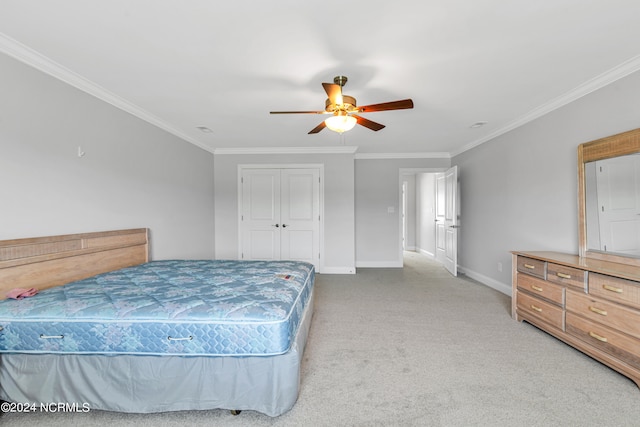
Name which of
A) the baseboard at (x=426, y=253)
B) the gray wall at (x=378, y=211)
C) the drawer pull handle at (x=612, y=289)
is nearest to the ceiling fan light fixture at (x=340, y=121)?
the drawer pull handle at (x=612, y=289)

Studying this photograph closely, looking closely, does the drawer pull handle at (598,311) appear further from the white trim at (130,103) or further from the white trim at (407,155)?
the white trim at (407,155)

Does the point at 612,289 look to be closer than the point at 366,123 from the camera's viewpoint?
Yes

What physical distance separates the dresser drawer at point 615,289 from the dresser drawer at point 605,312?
0.15ft

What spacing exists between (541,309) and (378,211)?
3361 millimetres

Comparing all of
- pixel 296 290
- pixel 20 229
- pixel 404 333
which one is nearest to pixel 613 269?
pixel 404 333

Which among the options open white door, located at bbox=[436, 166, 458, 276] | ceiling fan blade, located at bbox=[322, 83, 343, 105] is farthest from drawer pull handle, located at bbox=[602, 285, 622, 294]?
open white door, located at bbox=[436, 166, 458, 276]

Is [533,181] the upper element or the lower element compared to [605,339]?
upper

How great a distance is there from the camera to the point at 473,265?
15.4 feet

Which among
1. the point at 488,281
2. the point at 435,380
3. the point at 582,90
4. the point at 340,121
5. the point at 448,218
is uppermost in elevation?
the point at 582,90

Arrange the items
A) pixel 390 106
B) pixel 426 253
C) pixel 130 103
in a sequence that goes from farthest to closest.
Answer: pixel 426 253
pixel 130 103
pixel 390 106

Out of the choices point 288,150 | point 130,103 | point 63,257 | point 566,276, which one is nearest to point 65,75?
point 130,103

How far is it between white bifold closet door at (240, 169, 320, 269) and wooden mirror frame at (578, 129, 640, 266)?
354 centimetres

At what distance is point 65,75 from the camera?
7.55ft

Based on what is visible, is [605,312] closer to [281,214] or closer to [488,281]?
[488,281]
